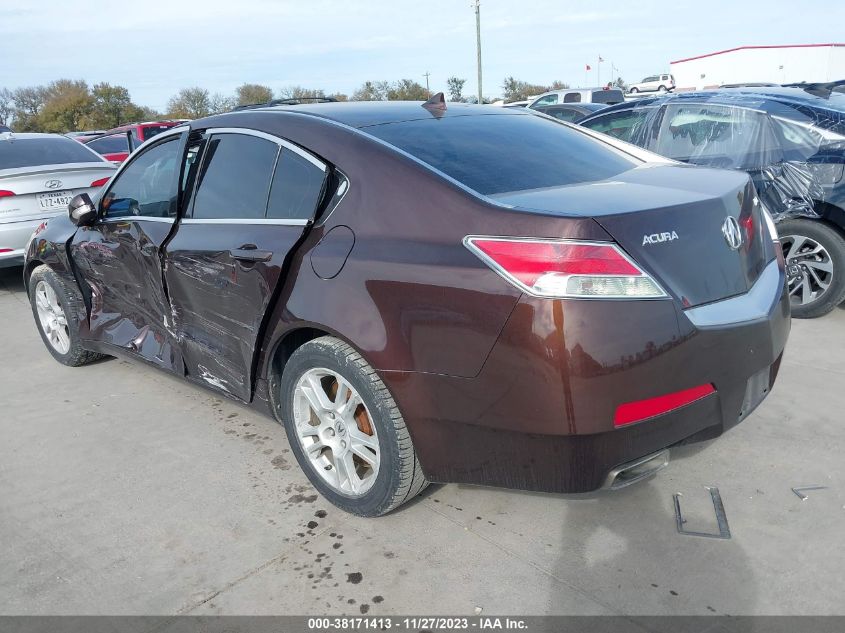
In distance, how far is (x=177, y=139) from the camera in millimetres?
3682

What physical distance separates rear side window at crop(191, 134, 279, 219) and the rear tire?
1.65 meters

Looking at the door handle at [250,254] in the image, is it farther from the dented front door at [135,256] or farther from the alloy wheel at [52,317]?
the alloy wheel at [52,317]

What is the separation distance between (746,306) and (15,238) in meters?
6.59

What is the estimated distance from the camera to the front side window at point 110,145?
1497cm

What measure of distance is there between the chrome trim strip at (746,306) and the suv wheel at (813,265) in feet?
8.33

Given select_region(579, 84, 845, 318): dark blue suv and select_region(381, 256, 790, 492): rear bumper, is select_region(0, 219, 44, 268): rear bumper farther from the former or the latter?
select_region(579, 84, 845, 318): dark blue suv

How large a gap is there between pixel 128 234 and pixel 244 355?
47.5 inches

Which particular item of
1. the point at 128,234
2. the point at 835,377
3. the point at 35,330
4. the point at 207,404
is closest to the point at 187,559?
the point at 207,404

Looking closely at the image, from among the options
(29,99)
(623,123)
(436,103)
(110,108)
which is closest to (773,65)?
(110,108)

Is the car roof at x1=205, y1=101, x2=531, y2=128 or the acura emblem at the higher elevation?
the car roof at x1=205, y1=101, x2=531, y2=128

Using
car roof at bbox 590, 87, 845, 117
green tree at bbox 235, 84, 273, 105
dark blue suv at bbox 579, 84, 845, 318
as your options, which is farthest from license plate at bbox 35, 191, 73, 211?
green tree at bbox 235, 84, 273, 105

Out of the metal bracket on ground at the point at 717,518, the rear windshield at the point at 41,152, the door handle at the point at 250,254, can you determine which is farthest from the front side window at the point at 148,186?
the rear windshield at the point at 41,152

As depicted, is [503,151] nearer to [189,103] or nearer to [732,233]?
[732,233]

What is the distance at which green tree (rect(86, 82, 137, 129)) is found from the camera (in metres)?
45.8
